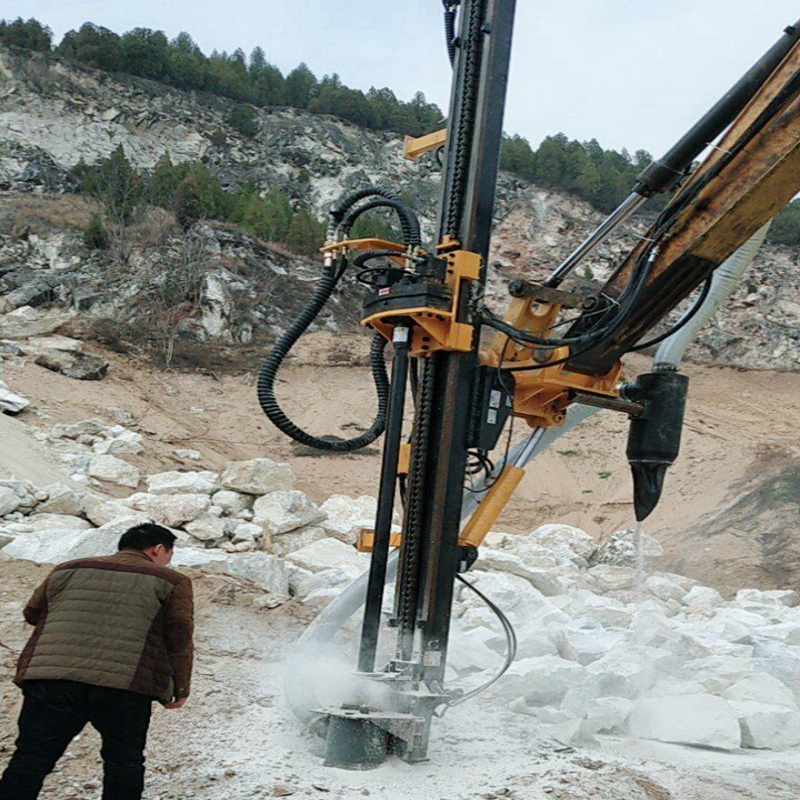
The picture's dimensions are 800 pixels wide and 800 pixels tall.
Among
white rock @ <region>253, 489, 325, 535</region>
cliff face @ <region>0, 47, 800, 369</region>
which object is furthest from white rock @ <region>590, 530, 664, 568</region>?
cliff face @ <region>0, 47, 800, 369</region>

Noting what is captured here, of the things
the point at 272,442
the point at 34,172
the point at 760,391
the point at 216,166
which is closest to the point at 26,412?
the point at 272,442

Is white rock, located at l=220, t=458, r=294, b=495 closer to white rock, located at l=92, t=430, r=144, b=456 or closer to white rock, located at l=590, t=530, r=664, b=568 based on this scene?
white rock, located at l=92, t=430, r=144, b=456

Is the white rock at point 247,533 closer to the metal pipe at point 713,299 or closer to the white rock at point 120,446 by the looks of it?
the metal pipe at point 713,299

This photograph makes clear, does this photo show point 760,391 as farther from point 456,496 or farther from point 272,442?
point 456,496

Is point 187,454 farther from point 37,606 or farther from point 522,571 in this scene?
point 37,606

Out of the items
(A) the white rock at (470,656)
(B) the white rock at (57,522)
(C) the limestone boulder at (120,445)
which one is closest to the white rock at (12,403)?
(C) the limestone boulder at (120,445)

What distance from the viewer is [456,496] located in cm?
441

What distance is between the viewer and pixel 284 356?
4.65m

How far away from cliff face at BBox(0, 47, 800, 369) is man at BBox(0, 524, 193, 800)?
2263cm

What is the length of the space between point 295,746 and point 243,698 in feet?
2.45

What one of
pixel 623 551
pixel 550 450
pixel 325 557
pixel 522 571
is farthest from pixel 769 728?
pixel 550 450

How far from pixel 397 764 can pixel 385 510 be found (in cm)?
118

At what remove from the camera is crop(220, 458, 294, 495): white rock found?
36.5 feet

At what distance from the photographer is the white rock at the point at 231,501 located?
34.4 feet
